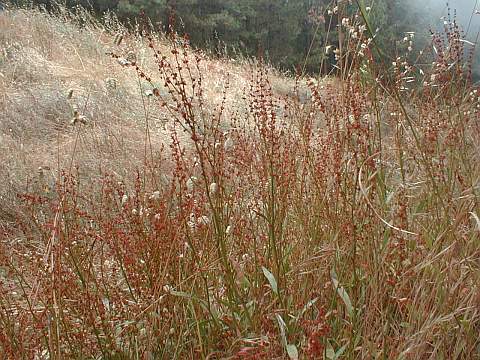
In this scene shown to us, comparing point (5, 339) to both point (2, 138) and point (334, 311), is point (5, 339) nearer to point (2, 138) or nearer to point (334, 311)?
point (334, 311)

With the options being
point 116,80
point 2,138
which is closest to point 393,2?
point 116,80

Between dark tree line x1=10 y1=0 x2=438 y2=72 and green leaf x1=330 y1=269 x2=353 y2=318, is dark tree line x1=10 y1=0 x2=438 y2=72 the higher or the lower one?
the lower one

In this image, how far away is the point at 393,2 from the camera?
10.4 metres

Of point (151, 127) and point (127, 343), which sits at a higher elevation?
point (127, 343)

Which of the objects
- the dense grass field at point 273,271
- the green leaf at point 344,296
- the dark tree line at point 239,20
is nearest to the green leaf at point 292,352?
the dense grass field at point 273,271

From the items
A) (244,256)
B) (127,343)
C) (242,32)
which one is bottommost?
(242,32)

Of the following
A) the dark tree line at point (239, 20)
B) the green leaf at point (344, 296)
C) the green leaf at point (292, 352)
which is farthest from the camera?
the dark tree line at point (239, 20)

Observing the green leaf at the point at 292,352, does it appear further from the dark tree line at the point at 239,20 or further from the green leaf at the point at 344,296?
the dark tree line at the point at 239,20

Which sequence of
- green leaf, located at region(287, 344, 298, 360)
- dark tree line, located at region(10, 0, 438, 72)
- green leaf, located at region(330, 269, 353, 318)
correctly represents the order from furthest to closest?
dark tree line, located at region(10, 0, 438, 72) < green leaf, located at region(330, 269, 353, 318) < green leaf, located at region(287, 344, 298, 360)

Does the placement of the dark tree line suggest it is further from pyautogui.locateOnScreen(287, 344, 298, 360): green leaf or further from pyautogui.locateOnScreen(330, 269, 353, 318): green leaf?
pyautogui.locateOnScreen(287, 344, 298, 360): green leaf

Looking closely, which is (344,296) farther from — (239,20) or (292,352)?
(239,20)

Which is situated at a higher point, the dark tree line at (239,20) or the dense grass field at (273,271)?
the dense grass field at (273,271)

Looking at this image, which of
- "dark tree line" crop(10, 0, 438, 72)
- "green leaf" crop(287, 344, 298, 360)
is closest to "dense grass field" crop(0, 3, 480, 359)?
"green leaf" crop(287, 344, 298, 360)

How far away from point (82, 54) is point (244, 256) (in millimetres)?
5494
